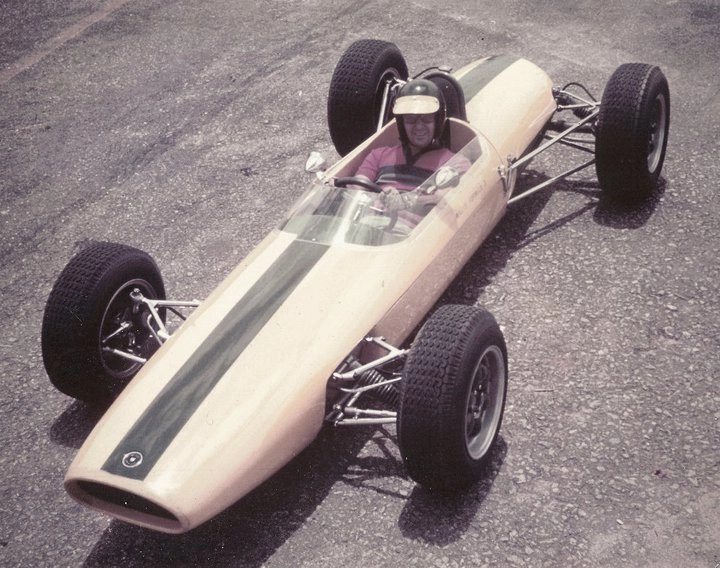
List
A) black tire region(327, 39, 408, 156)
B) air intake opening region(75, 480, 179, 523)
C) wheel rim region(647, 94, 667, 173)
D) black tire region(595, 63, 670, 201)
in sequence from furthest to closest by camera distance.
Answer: black tire region(327, 39, 408, 156) < wheel rim region(647, 94, 667, 173) < black tire region(595, 63, 670, 201) < air intake opening region(75, 480, 179, 523)

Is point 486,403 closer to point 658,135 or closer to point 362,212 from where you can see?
point 362,212

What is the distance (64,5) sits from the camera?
1285 centimetres

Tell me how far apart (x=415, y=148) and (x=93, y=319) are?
105 inches

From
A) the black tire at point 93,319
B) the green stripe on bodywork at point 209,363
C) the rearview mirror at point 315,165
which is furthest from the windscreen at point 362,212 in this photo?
the black tire at point 93,319

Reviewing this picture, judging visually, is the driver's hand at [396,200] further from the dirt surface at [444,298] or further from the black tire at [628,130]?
the black tire at [628,130]

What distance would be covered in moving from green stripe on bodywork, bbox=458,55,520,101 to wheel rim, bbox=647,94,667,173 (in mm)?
1346

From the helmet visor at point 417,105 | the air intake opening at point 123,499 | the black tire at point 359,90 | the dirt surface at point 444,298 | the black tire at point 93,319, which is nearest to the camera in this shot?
the air intake opening at point 123,499

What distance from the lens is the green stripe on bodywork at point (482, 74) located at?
737 cm

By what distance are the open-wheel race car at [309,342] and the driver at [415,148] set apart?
8 centimetres

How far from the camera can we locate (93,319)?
5293 millimetres

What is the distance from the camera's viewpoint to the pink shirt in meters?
6.42

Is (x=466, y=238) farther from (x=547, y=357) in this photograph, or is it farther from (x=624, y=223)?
(x=624, y=223)

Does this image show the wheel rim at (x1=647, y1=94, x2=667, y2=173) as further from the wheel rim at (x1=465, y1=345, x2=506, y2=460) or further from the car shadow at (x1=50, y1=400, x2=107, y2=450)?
the car shadow at (x1=50, y1=400, x2=107, y2=450)

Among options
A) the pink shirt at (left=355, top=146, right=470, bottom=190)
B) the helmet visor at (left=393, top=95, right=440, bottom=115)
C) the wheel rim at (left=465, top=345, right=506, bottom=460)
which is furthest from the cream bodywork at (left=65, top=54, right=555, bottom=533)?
the wheel rim at (left=465, top=345, right=506, bottom=460)
